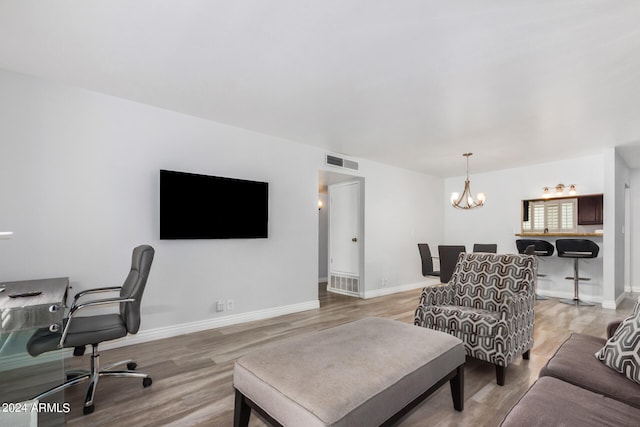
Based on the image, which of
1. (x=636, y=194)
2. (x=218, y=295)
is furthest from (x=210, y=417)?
(x=636, y=194)

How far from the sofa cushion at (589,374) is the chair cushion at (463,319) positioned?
60 centimetres

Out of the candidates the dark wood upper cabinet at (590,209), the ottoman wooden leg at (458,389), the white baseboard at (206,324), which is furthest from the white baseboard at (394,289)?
the ottoman wooden leg at (458,389)

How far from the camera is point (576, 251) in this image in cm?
496

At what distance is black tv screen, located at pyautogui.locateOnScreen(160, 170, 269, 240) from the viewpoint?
3297mm

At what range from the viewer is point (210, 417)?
1.90 metres

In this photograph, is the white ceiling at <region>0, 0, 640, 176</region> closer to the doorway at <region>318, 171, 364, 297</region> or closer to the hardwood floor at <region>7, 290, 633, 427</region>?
the doorway at <region>318, 171, 364, 297</region>

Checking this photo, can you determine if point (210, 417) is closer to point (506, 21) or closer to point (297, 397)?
point (297, 397)

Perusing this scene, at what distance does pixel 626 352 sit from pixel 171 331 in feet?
12.1

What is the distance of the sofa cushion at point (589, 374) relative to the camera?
53.1 inches

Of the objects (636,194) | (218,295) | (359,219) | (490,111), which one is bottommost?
(218,295)

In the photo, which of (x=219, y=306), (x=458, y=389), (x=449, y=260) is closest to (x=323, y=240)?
(x=449, y=260)

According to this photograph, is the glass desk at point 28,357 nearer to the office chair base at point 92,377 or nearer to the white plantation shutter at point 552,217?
the office chair base at point 92,377

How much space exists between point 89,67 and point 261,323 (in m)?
3.15

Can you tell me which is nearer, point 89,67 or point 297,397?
point 297,397
